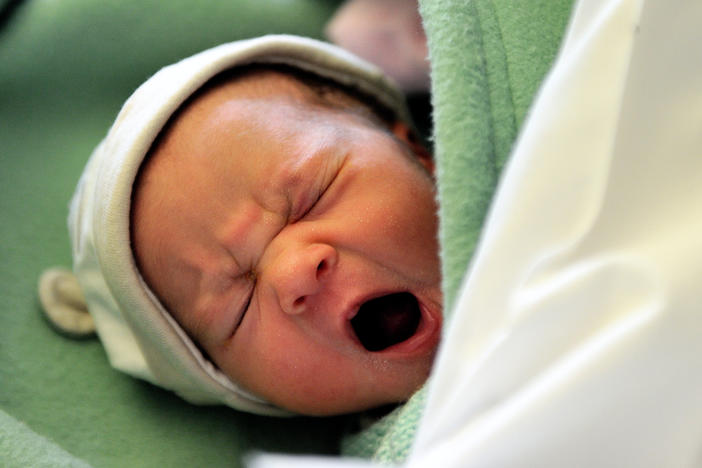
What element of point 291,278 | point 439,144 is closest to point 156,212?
point 291,278

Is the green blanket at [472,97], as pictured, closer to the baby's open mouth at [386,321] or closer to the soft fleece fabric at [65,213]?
the baby's open mouth at [386,321]

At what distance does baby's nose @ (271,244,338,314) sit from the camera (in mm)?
669

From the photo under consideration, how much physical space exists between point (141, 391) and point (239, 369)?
0.17 m

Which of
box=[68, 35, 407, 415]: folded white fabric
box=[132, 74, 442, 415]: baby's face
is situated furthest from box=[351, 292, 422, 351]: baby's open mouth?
box=[68, 35, 407, 415]: folded white fabric

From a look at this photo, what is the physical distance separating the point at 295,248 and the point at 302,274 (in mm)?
43

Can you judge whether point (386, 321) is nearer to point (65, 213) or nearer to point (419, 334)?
point (419, 334)

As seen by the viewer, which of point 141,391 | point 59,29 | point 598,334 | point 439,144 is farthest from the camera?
point 59,29

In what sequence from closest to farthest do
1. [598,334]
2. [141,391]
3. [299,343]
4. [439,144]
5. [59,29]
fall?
1. [598,334]
2. [439,144]
3. [299,343]
4. [141,391]
5. [59,29]

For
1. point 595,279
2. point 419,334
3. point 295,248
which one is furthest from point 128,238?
point 595,279

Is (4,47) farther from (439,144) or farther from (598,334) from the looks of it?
(598,334)

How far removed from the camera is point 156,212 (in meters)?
0.76

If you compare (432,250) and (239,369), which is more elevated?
(432,250)

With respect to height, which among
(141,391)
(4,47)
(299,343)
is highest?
(4,47)

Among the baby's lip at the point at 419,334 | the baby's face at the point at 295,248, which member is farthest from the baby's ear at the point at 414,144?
the baby's lip at the point at 419,334
